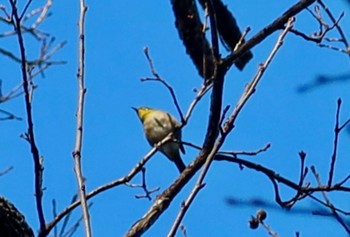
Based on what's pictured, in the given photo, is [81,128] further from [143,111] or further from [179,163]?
[143,111]

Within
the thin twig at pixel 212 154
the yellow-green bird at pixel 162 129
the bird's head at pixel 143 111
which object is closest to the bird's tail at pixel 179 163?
the yellow-green bird at pixel 162 129

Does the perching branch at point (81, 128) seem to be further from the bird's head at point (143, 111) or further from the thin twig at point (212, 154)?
the bird's head at point (143, 111)

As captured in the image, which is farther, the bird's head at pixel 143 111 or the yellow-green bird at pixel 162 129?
the bird's head at pixel 143 111

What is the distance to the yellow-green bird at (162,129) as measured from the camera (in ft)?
11.6

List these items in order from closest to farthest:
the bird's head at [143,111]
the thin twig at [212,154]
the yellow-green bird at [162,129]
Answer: the thin twig at [212,154] → the yellow-green bird at [162,129] → the bird's head at [143,111]

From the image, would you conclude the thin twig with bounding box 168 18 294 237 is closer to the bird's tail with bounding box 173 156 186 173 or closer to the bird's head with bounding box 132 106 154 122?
the bird's tail with bounding box 173 156 186 173

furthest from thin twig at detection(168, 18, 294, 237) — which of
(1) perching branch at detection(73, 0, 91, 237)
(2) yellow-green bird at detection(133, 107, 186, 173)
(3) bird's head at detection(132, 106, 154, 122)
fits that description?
(3) bird's head at detection(132, 106, 154, 122)

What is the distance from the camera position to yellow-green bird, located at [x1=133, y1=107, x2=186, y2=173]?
11.6 feet

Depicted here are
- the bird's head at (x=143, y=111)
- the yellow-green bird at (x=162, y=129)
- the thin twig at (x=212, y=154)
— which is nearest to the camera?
the thin twig at (x=212, y=154)

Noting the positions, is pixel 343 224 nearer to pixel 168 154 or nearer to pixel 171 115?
pixel 168 154

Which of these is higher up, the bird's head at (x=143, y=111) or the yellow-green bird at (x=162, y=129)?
the bird's head at (x=143, y=111)

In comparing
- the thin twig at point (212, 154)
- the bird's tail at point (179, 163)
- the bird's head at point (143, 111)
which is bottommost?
the thin twig at point (212, 154)

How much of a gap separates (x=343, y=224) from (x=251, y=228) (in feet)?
1.92

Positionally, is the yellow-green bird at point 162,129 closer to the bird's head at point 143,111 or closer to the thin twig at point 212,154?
the bird's head at point 143,111
